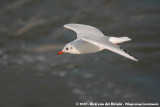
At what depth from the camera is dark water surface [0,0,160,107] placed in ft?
29.2

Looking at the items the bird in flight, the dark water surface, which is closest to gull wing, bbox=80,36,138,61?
the bird in flight

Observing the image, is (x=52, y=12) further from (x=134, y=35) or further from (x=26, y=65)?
(x=134, y=35)

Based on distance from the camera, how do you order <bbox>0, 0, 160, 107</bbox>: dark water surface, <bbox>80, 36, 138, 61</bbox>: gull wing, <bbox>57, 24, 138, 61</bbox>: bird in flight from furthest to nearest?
1. <bbox>0, 0, 160, 107</bbox>: dark water surface
2. <bbox>57, 24, 138, 61</bbox>: bird in flight
3. <bbox>80, 36, 138, 61</bbox>: gull wing

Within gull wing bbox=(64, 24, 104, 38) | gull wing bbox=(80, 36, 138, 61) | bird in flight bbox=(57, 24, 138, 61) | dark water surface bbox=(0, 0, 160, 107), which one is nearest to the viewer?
gull wing bbox=(80, 36, 138, 61)

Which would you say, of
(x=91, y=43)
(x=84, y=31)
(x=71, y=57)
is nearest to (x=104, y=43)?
(x=91, y=43)

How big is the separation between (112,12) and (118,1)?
42 cm

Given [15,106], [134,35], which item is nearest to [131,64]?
[134,35]

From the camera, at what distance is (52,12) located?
11.0 m

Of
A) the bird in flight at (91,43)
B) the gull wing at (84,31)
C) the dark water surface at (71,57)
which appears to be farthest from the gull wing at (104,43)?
the dark water surface at (71,57)

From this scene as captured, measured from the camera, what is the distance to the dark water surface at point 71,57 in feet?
29.2

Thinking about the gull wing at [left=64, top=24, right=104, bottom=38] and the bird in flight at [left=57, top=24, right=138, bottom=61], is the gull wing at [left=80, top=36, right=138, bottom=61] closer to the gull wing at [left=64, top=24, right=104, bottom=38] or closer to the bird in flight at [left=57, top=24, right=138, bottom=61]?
the bird in flight at [left=57, top=24, right=138, bottom=61]

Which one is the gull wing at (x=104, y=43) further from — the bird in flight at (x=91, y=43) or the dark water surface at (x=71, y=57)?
the dark water surface at (x=71, y=57)

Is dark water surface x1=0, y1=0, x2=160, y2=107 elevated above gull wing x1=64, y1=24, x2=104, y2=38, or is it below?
above

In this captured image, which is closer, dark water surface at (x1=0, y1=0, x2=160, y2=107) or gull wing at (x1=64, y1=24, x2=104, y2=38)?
gull wing at (x1=64, y1=24, x2=104, y2=38)
